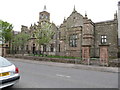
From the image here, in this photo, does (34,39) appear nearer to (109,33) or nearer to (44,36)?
(44,36)

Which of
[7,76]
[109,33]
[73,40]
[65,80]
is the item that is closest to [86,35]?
[73,40]

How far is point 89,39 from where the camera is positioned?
21.8 meters

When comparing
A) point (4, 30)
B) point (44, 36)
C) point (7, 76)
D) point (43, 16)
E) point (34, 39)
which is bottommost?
point (7, 76)

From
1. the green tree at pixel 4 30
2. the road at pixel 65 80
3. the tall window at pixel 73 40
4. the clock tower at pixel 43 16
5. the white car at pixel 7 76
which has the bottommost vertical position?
the road at pixel 65 80

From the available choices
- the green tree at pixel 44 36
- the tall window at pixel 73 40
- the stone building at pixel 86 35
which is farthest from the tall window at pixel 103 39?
the green tree at pixel 44 36

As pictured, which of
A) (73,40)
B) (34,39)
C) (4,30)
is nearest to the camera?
(73,40)

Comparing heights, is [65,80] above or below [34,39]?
below

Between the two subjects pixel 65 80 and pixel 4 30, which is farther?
pixel 4 30

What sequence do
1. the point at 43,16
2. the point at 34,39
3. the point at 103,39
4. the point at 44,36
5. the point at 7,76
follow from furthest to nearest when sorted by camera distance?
the point at 43,16 → the point at 34,39 → the point at 103,39 → the point at 44,36 → the point at 7,76

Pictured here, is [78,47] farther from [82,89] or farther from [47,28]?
[82,89]

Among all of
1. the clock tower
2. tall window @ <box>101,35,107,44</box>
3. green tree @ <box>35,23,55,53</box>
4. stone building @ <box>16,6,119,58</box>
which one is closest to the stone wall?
stone building @ <box>16,6,119,58</box>

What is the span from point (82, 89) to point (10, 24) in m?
31.1

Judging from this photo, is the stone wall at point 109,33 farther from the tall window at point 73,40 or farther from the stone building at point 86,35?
the tall window at point 73,40

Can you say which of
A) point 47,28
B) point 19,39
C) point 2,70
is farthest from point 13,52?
point 2,70
